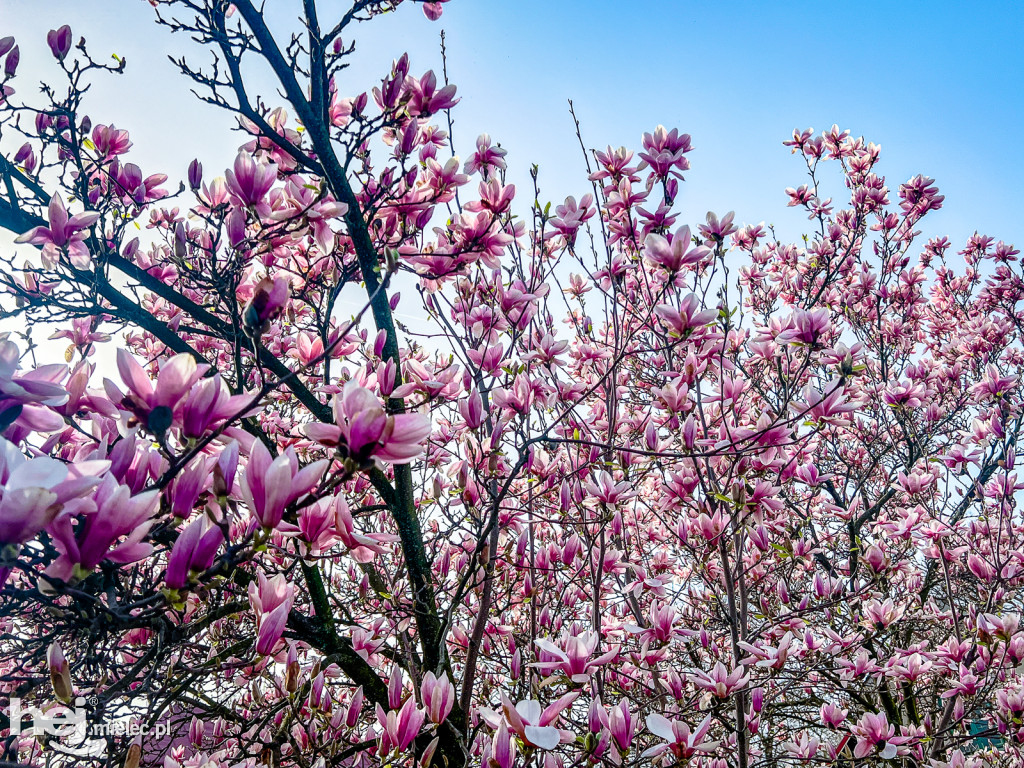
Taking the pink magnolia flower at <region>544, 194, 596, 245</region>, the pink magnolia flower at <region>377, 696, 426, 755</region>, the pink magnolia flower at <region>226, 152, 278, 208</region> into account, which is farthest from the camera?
the pink magnolia flower at <region>544, 194, 596, 245</region>

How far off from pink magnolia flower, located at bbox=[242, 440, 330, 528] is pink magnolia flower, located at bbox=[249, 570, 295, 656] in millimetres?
354

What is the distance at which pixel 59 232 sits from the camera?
67.4 inches

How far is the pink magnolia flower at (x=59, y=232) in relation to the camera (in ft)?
5.53

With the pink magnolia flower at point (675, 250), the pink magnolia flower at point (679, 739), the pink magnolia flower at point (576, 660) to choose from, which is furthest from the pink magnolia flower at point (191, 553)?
the pink magnolia flower at point (675, 250)

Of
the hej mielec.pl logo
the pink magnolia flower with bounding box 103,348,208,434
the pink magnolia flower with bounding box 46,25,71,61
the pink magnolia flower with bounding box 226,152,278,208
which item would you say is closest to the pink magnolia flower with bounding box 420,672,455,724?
the hej mielec.pl logo

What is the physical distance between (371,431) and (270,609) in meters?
0.62

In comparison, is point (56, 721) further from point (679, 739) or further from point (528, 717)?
point (679, 739)

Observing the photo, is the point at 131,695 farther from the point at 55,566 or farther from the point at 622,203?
the point at 622,203

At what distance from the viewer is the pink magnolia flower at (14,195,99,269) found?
169cm

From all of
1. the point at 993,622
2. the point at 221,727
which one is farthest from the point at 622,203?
the point at 221,727

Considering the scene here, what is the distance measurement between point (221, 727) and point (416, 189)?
2.66 m

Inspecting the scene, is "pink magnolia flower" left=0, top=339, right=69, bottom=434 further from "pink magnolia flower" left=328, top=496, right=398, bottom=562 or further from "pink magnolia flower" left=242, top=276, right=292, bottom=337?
"pink magnolia flower" left=328, top=496, right=398, bottom=562

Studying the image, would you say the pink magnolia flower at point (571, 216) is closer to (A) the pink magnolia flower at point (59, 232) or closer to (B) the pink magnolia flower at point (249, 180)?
(B) the pink magnolia flower at point (249, 180)

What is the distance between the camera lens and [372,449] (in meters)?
0.93
